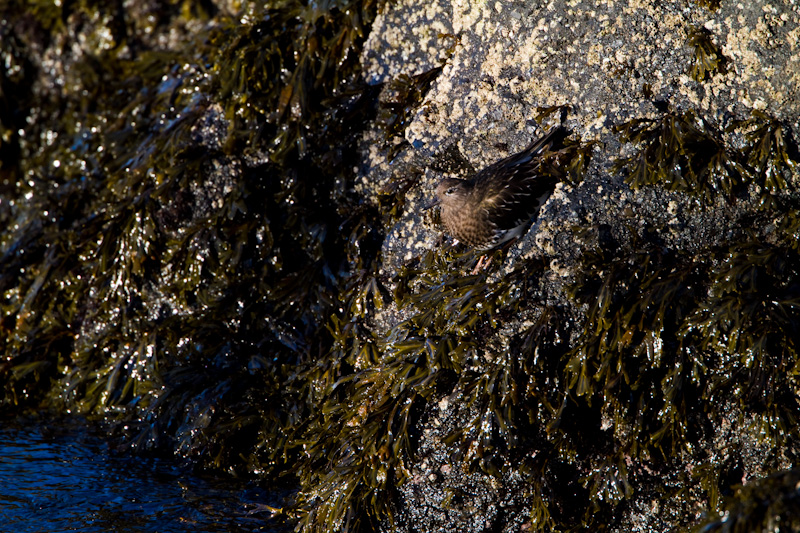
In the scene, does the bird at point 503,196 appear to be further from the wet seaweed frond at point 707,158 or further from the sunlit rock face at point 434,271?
the wet seaweed frond at point 707,158

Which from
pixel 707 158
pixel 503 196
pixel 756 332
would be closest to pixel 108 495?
pixel 503 196

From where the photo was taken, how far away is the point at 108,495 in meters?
3.26

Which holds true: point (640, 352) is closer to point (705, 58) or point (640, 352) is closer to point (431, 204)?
point (431, 204)

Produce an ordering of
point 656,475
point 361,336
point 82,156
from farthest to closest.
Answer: point 82,156 → point 361,336 → point 656,475

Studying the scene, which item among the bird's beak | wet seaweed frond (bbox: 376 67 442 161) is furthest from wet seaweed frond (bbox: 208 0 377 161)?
the bird's beak

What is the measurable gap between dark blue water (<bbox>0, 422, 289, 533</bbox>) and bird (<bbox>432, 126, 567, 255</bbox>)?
1685mm

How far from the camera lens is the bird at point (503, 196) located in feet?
10.0

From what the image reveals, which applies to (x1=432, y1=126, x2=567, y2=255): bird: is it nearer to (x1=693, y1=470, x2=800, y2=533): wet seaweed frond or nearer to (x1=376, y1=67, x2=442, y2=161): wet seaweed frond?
(x1=376, y1=67, x2=442, y2=161): wet seaweed frond

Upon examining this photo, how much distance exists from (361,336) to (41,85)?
354cm

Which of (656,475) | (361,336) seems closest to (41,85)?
(361,336)

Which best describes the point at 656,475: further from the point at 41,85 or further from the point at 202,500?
the point at 41,85

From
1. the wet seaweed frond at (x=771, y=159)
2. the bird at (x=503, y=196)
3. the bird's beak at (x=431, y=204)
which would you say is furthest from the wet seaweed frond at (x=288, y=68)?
the wet seaweed frond at (x=771, y=159)

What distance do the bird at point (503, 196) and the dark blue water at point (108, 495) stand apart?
1.69 m

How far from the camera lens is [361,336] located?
140 inches
